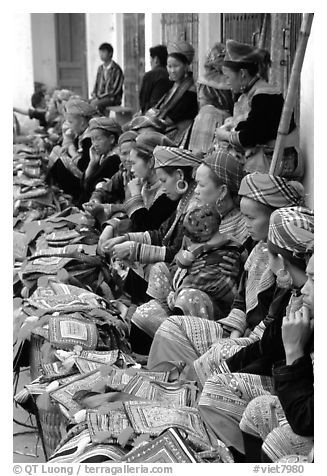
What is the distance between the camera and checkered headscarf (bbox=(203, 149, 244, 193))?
503 centimetres

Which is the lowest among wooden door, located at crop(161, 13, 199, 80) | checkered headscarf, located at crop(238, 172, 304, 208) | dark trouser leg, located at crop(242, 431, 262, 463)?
dark trouser leg, located at crop(242, 431, 262, 463)

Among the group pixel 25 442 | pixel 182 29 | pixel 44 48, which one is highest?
pixel 182 29

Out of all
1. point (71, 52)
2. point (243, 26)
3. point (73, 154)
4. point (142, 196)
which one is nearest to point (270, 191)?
point (142, 196)

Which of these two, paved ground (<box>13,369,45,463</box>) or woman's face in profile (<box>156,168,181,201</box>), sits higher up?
woman's face in profile (<box>156,168,181,201</box>)

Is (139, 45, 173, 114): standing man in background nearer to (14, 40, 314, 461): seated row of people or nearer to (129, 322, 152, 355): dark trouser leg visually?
(14, 40, 314, 461): seated row of people

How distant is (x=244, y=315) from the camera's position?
14.5 feet

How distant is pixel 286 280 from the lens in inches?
148

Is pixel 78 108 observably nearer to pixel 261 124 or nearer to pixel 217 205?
pixel 261 124

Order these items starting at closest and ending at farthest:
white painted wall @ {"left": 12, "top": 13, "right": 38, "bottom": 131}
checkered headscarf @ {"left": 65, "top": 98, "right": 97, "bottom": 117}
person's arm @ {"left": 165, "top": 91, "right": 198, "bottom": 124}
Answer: person's arm @ {"left": 165, "top": 91, "right": 198, "bottom": 124} < checkered headscarf @ {"left": 65, "top": 98, "right": 97, "bottom": 117} < white painted wall @ {"left": 12, "top": 13, "right": 38, "bottom": 131}

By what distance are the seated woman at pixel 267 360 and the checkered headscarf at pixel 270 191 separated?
58cm

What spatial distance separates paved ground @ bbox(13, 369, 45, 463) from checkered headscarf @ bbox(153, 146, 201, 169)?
1.36m

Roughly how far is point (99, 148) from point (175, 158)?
2.55 m

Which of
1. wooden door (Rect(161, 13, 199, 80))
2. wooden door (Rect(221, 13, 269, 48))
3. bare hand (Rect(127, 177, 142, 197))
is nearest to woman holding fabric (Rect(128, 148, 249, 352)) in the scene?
bare hand (Rect(127, 177, 142, 197))
